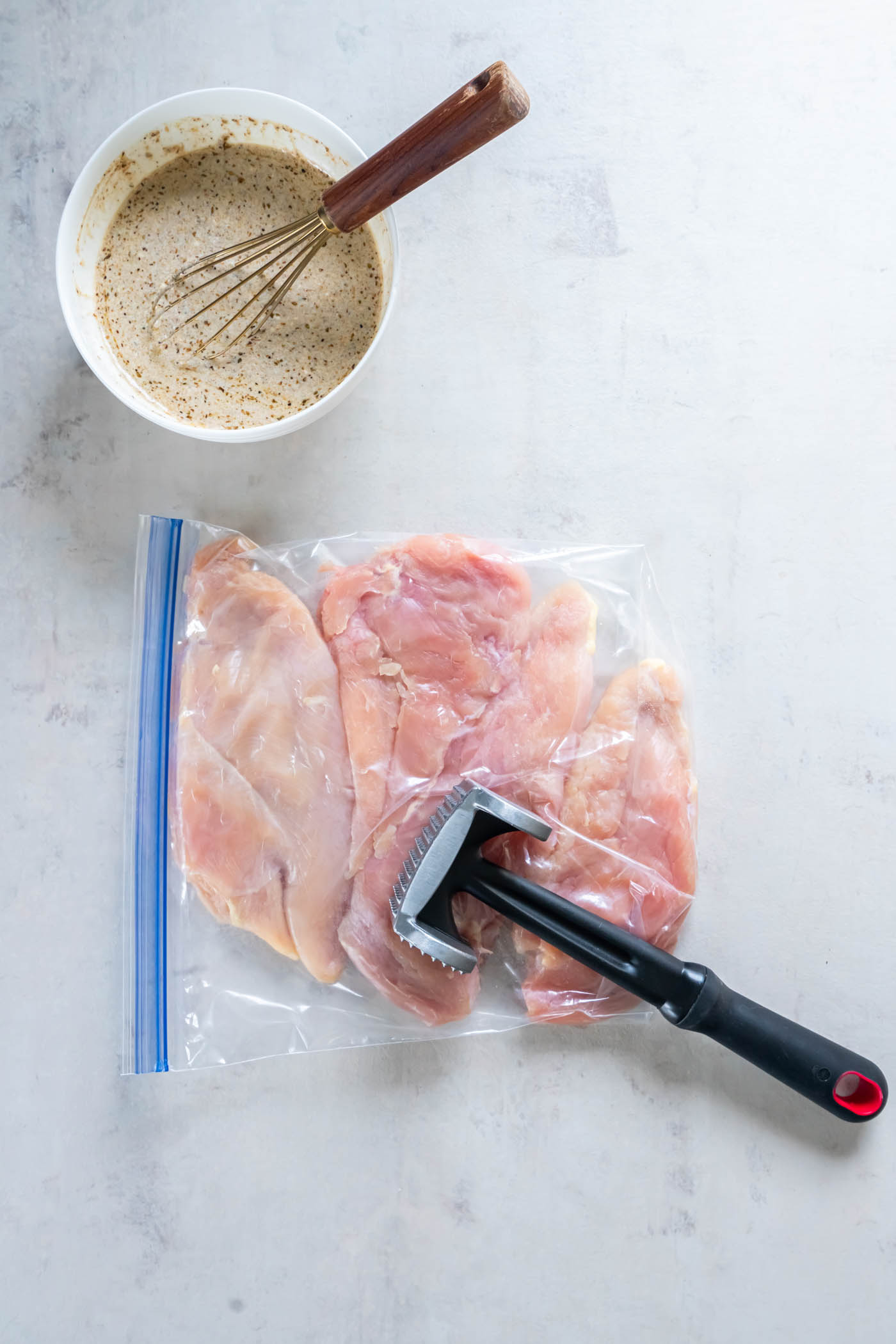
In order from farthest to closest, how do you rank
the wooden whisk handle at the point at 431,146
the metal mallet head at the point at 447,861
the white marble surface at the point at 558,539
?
the white marble surface at the point at 558,539 → the metal mallet head at the point at 447,861 → the wooden whisk handle at the point at 431,146

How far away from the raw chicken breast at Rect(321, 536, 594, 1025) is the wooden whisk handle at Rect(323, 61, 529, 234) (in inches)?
14.1

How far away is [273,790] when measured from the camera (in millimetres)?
1077

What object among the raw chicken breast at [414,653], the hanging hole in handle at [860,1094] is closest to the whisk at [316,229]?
the raw chicken breast at [414,653]

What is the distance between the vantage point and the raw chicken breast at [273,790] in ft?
3.52

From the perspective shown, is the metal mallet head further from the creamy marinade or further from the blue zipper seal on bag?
the creamy marinade

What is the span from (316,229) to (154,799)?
26.2 inches

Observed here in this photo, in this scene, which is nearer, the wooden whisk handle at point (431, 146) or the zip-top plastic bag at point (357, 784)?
the wooden whisk handle at point (431, 146)

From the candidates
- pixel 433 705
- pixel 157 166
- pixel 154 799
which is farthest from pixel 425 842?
pixel 157 166

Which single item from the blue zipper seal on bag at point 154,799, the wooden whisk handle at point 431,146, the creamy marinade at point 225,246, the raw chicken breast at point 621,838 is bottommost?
the blue zipper seal on bag at point 154,799

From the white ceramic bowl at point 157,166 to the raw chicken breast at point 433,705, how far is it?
0.74 feet

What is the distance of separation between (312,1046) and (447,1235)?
0.28 m

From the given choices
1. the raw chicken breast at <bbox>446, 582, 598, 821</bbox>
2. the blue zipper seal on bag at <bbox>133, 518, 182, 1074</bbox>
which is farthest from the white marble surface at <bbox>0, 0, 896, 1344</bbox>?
the raw chicken breast at <bbox>446, 582, 598, 821</bbox>

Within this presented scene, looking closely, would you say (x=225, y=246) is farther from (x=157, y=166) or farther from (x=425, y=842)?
(x=425, y=842)

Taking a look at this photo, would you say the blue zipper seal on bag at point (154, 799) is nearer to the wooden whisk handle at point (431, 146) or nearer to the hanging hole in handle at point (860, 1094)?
the wooden whisk handle at point (431, 146)
